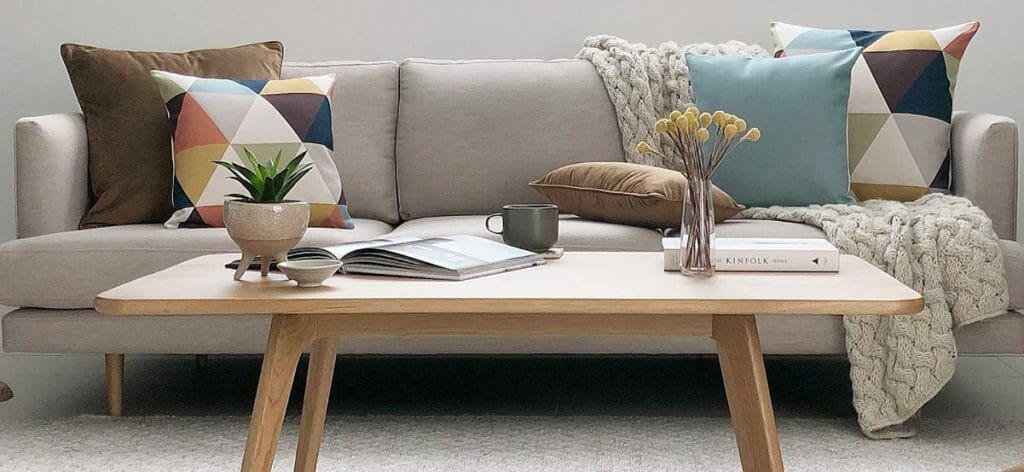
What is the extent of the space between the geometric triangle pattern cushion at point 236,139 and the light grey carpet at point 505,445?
0.49 meters

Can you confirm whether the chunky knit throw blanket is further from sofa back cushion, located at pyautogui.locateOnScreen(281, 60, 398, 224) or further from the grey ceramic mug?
sofa back cushion, located at pyautogui.locateOnScreen(281, 60, 398, 224)

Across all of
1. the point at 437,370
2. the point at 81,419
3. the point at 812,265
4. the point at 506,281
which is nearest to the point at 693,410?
the point at 437,370

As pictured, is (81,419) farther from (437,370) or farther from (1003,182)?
(1003,182)

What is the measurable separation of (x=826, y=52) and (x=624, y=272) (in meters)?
1.48

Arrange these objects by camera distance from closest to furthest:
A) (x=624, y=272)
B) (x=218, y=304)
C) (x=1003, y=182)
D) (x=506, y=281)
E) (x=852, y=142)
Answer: (x=218, y=304) < (x=506, y=281) < (x=624, y=272) < (x=1003, y=182) < (x=852, y=142)

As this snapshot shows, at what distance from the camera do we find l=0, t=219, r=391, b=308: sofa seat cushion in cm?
239

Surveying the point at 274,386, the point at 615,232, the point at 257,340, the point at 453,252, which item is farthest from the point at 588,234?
the point at 274,386

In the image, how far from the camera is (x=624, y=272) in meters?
1.66

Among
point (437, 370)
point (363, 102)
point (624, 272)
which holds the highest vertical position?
point (363, 102)

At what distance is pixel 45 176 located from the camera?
261cm

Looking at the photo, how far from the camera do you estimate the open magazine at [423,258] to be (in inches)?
62.7

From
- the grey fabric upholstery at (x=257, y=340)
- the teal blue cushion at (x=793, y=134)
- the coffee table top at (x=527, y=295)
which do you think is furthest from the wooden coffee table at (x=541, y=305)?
the teal blue cushion at (x=793, y=134)

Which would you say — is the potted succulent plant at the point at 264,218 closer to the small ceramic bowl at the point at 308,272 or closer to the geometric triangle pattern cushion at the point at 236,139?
the small ceramic bowl at the point at 308,272

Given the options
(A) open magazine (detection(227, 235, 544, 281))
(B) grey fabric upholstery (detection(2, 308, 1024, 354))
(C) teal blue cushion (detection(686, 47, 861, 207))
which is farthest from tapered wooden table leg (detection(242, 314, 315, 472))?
(C) teal blue cushion (detection(686, 47, 861, 207))
